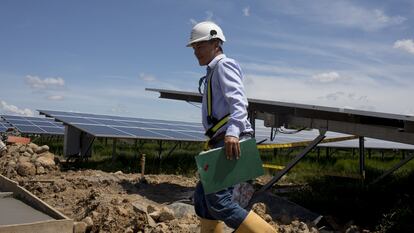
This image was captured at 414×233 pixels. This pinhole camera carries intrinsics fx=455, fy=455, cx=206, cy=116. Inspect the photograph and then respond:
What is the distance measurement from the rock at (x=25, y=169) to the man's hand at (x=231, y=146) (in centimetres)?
792

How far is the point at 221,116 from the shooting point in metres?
3.14

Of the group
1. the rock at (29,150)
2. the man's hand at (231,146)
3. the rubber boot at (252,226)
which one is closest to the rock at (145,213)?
the rubber boot at (252,226)

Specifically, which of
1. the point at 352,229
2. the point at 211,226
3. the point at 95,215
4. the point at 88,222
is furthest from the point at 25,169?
the point at 211,226

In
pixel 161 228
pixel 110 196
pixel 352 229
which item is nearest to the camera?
pixel 161 228

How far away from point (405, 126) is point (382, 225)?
1250 millimetres

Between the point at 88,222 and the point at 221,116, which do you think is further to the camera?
the point at 88,222

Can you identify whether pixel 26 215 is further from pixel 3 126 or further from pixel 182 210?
pixel 3 126

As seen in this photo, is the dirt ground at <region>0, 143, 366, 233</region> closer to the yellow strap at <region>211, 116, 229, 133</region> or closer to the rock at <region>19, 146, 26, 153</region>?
the rock at <region>19, 146, 26, 153</region>

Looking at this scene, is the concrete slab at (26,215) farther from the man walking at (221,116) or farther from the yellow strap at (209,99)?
the yellow strap at (209,99)

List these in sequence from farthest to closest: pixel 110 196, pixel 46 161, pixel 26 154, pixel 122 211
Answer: pixel 26 154 → pixel 46 161 → pixel 110 196 → pixel 122 211

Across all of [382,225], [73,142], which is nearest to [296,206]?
[382,225]

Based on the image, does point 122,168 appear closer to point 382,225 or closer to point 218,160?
point 382,225

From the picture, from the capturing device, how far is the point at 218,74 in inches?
122

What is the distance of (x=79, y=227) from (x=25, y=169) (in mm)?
5556
